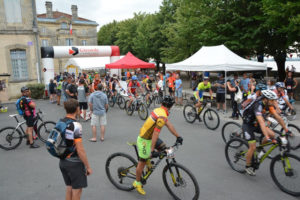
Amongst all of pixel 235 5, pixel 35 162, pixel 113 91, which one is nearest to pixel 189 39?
pixel 235 5

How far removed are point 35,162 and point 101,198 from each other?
2.63m

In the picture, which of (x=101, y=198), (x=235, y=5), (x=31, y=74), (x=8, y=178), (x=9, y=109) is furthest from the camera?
(x=31, y=74)

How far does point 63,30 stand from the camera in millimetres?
50594

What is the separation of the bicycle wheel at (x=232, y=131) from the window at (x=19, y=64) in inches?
740

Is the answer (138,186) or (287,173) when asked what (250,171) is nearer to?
(287,173)

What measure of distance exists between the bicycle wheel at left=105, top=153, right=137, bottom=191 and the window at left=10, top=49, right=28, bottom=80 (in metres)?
18.9

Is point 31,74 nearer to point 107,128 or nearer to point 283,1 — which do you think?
point 107,128

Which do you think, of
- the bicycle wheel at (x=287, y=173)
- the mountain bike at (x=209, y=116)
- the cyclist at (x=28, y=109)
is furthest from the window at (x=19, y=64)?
the bicycle wheel at (x=287, y=173)

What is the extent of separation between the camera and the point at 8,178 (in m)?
5.20

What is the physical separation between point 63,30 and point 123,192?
170ft

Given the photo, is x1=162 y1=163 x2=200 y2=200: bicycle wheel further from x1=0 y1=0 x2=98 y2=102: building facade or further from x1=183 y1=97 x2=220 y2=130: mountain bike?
x1=0 y1=0 x2=98 y2=102: building facade

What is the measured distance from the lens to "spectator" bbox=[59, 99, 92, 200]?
3.15m

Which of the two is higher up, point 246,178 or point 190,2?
point 190,2

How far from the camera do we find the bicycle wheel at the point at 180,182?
→ 3641 millimetres
